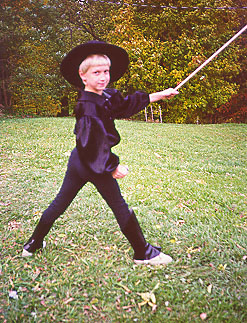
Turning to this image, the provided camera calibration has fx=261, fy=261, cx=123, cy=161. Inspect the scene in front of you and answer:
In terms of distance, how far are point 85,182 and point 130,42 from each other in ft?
45.6

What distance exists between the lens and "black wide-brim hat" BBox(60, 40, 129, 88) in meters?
2.01

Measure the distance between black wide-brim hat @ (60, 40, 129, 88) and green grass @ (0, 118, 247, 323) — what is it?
5.76ft

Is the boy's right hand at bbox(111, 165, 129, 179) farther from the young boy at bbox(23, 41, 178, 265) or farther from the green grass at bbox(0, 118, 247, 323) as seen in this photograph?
the green grass at bbox(0, 118, 247, 323)

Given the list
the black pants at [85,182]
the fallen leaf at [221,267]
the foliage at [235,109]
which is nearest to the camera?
the black pants at [85,182]

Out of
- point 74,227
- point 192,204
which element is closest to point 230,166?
point 192,204

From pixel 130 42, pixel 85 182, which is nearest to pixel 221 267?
pixel 85 182

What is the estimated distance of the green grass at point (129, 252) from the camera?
2.09 m

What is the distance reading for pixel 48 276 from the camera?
7.97ft

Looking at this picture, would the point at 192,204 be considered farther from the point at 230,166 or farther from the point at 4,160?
the point at 4,160

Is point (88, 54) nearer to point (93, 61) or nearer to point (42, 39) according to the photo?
point (93, 61)

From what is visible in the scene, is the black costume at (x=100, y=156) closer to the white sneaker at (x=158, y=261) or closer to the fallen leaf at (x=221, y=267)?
the white sneaker at (x=158, y=261)

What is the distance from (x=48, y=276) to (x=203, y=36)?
56.4ft

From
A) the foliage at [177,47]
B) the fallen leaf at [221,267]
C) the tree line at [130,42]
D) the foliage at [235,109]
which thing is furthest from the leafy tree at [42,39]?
the fallen leaf at [221,267]

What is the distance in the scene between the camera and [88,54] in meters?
2.06
